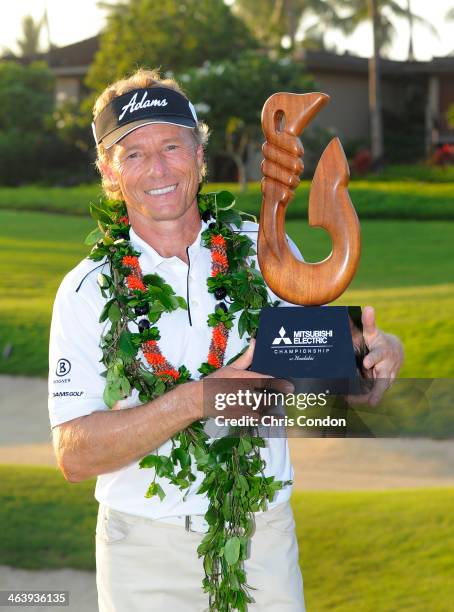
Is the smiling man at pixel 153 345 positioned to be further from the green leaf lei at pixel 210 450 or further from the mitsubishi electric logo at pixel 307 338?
the mitsubishi electric logo at pixel 307 338

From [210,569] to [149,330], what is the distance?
0.54 m

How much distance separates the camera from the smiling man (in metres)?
2.23

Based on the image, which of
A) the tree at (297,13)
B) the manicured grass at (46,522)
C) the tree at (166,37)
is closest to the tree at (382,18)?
the tree at (297,13)

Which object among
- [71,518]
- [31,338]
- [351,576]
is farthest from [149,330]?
[31,338]

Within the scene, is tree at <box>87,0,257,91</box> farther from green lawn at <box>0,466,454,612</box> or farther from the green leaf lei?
the green leaf lei

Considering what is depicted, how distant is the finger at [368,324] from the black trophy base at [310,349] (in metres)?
0.02

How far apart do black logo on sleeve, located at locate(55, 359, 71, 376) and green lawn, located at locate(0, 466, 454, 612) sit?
7.11 ft

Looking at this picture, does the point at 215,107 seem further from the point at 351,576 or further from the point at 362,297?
the point at 351,576

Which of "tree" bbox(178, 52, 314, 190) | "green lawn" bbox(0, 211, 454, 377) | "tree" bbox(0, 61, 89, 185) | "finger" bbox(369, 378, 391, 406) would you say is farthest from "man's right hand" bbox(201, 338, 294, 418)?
"tree" bbox(0, 61, 89, 185)

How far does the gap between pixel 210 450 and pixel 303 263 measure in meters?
0.45

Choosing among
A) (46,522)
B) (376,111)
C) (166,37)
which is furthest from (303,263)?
(166,37)

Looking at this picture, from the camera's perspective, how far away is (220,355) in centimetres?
228

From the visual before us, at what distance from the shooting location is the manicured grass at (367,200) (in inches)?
736

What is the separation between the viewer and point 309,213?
7.16ft
